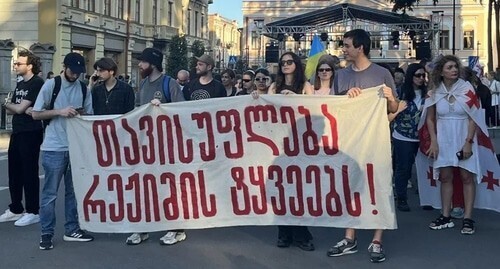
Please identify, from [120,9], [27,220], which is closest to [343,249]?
[27,220]

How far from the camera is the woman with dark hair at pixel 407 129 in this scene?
9.09 metres

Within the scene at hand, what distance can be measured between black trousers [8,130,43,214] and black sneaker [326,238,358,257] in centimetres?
361

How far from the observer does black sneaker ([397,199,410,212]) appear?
9.04 metres

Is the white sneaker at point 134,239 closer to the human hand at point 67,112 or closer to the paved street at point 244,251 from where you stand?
the paved street at point 244,251

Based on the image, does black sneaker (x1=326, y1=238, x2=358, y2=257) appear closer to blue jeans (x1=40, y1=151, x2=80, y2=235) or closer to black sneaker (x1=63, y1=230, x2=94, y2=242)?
black sneaker (x1=63, y1=230, x2=94, y2=242)

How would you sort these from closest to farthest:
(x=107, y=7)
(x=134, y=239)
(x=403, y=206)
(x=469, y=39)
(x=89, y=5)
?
(x=134, y=239), (x=403, y=206), (x=89, y=5), (x=107, y=7), (x=469, y=39)

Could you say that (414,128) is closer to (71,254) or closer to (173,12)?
(71,254)

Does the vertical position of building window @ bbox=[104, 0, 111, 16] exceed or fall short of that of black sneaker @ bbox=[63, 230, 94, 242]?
it exceeds it

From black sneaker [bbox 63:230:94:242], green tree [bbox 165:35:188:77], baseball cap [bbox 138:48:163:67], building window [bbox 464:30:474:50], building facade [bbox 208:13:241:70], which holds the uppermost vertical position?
building facade [bbox 208:13:241:70]

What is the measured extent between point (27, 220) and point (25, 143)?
2.94ft

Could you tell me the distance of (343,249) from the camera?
21.3 ft

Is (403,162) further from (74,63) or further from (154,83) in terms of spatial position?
(74,63)

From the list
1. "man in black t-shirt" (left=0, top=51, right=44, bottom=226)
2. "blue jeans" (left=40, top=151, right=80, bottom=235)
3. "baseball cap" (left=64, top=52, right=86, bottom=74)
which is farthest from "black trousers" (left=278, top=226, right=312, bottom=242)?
"man in black t-shirt" (left=0, top=51, right=44, bottom=226)

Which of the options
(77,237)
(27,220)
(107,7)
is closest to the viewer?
(77,237)
